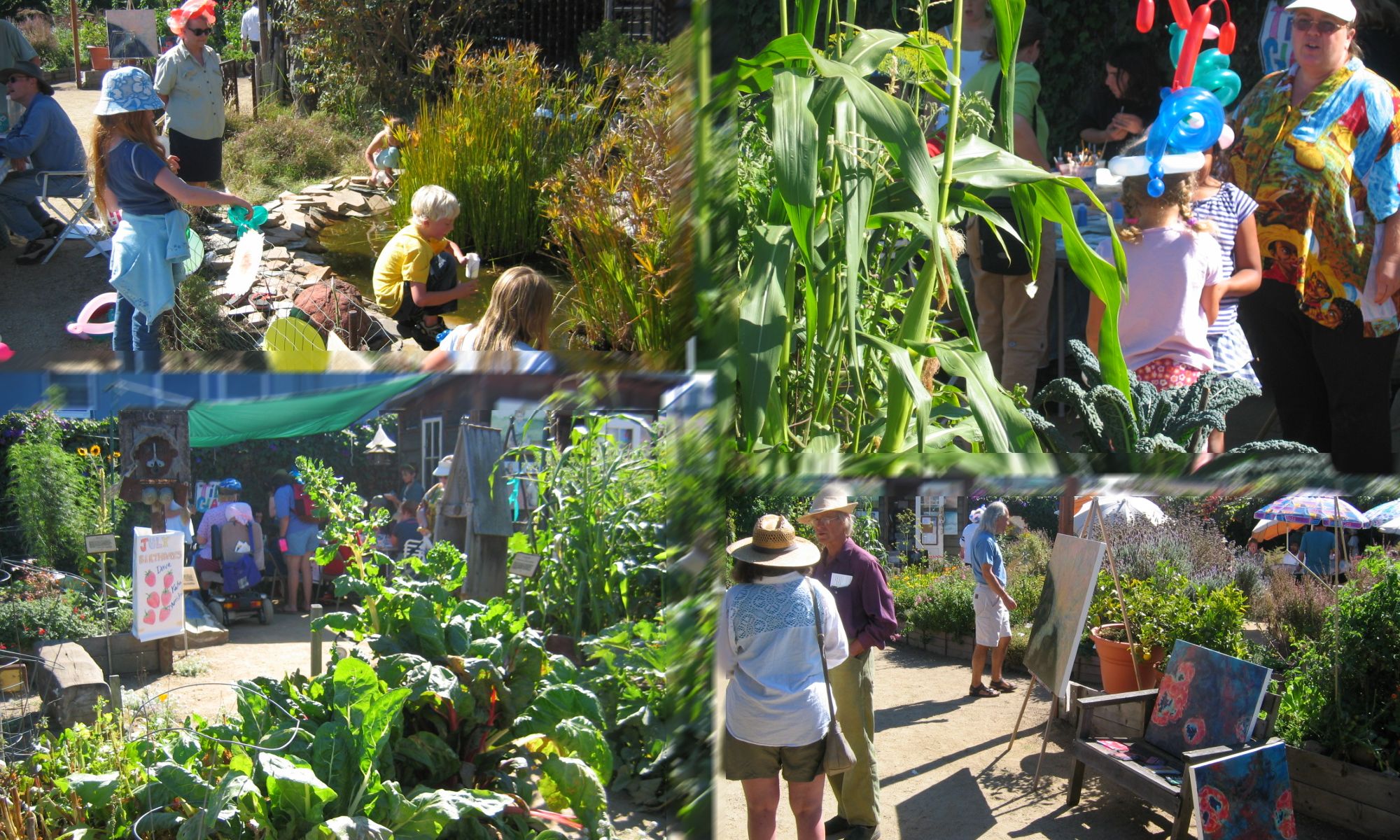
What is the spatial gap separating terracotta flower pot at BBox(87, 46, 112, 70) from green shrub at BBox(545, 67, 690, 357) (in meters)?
0.79

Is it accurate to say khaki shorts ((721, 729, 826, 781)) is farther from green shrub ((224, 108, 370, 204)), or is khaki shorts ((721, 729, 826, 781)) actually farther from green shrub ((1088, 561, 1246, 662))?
green shrub ((224, 108, 370, 204))

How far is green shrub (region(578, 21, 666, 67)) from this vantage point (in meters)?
1.50

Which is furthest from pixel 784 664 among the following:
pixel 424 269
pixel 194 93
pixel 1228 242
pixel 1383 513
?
pixel 194 93

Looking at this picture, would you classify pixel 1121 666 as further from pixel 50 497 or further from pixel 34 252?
pixel 34 252

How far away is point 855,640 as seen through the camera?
1.07 metres

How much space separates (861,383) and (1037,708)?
0.42m

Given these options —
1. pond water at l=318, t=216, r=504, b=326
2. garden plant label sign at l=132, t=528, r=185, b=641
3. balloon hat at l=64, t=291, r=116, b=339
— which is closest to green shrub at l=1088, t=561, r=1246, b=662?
garden plant label sign at l=132, t=528, r=185, b=641

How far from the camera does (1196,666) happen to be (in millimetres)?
1141

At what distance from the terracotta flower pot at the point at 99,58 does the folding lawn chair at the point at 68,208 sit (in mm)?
213

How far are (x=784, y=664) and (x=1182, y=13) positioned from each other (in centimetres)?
98

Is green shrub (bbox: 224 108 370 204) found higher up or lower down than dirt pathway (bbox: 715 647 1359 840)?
higher up

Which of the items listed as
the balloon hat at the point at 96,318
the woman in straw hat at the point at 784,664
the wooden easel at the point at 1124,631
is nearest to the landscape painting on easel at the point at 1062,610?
the wooden easel at the point at 1124,631

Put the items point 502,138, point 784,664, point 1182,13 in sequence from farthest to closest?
point 502,138 < point 1182,13 < point 784,664

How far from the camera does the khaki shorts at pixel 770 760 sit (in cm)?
105
